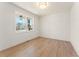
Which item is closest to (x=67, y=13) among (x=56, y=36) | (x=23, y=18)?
(x=56, y=36)

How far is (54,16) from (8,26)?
4155 mm

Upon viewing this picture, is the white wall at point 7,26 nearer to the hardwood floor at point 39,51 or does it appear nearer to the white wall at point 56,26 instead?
the hardwood floor at point 39,51

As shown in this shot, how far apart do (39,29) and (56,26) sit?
1.96 m

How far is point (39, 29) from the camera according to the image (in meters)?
8.66

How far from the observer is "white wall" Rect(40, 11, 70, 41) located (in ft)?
20.8

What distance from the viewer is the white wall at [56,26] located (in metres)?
6.34

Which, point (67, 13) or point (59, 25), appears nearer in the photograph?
point (67, 13)

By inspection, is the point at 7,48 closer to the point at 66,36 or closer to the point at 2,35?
the point at 2,35

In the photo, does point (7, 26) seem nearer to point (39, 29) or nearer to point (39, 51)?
point (39, 51)

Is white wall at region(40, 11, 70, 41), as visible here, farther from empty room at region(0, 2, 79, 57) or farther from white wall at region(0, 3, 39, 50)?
white wall at region(0, 3, 39, 50)

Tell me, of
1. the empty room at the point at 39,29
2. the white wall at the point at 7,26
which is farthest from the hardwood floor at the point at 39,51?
the white wall at the point at 7,26

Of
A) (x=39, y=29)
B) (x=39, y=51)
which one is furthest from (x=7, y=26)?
(x=39, y=29)

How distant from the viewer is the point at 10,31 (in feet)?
14.4

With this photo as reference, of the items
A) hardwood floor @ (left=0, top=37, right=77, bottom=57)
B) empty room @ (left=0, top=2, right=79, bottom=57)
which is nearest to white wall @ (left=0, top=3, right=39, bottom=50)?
empty room @ (left=0, top=2, right=79, bottom=57)
